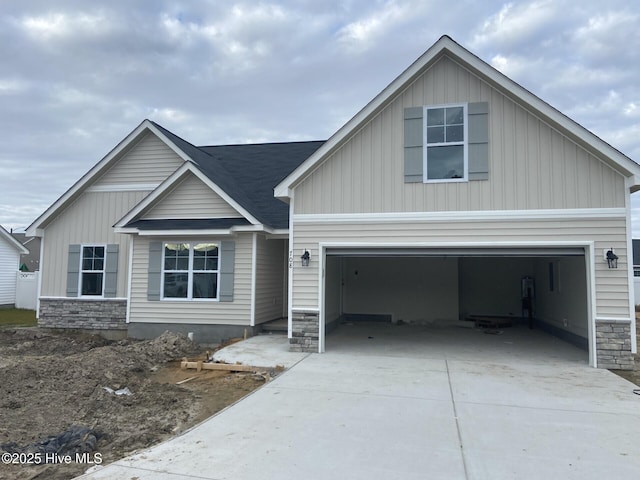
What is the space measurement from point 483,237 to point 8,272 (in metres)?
24.3

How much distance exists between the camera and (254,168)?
50.6ft

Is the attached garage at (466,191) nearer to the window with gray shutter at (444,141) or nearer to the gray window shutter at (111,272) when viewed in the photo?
the window with gray shutter at (444,141)

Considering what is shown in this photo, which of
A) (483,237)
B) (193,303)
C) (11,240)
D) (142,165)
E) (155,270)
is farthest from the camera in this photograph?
(11,240)

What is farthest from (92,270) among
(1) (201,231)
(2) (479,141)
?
(2) (479,141)

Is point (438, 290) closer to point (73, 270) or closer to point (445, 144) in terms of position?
point (445, 144)

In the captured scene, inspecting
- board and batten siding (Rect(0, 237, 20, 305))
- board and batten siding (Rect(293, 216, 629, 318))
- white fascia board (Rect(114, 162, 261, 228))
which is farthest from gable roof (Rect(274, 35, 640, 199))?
board and batten siding (Rect(0, 237, 20, 305))

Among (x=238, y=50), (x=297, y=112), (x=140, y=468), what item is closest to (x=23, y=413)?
(x=140, y=468)

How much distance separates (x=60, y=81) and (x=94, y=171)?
530 cm

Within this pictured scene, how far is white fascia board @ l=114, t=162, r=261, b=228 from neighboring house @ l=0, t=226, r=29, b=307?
15.3m

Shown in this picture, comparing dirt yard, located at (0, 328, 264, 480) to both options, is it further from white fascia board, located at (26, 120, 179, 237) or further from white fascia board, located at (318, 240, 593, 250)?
white fascia board, located at (26, 120, 179, 237)

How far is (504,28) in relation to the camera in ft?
36.8

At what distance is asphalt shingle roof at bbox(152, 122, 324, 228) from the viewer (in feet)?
40.1

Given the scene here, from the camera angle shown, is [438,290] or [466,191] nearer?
[466,191]

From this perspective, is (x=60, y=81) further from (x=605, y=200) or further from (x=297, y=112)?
(x=605, y=200)
